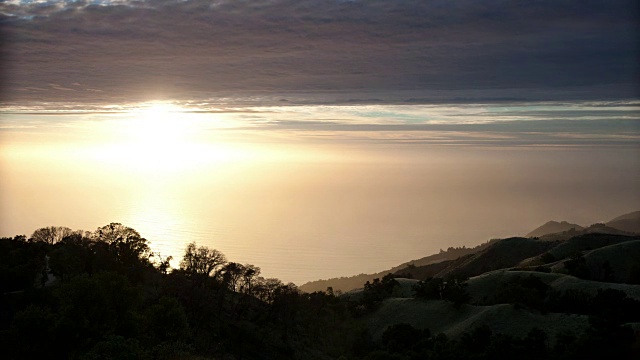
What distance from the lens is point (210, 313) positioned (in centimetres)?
4250

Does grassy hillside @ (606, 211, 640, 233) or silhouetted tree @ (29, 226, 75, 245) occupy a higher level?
silhouetted tree @ (29, 226, 75, 245)

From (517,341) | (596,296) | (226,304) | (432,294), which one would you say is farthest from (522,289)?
(226,304)

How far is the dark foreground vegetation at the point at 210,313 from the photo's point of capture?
28.0 meters

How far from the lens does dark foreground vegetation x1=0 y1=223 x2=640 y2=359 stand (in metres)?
28.0

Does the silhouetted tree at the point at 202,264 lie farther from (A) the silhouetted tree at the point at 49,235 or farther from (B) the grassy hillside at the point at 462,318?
(A) the silhouetted tree at the point at 49,235

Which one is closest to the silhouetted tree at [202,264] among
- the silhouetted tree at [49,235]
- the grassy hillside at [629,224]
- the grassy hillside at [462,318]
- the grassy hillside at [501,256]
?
the grassy hillside at [462,318]

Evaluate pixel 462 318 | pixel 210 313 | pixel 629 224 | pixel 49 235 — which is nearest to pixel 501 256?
pixel 462 318

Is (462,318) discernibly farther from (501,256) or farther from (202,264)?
(501,256)

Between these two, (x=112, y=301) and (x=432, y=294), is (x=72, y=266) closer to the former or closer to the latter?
(x=112, y=301)

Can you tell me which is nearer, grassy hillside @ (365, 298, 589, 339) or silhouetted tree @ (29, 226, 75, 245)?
grassy hillside @ (365, 298, 589, 339)

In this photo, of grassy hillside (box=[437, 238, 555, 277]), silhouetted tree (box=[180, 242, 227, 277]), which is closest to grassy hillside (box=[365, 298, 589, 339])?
silhouetted tree (box=[180, 242, 227, 277])

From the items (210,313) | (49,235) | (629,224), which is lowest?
(210,313)

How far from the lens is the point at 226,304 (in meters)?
48.1

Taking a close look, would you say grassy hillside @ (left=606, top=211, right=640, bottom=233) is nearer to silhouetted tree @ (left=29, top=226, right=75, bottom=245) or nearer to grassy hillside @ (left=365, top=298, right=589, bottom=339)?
grassy hillside @ (left=365, top=298, right=589, bottom=339)
